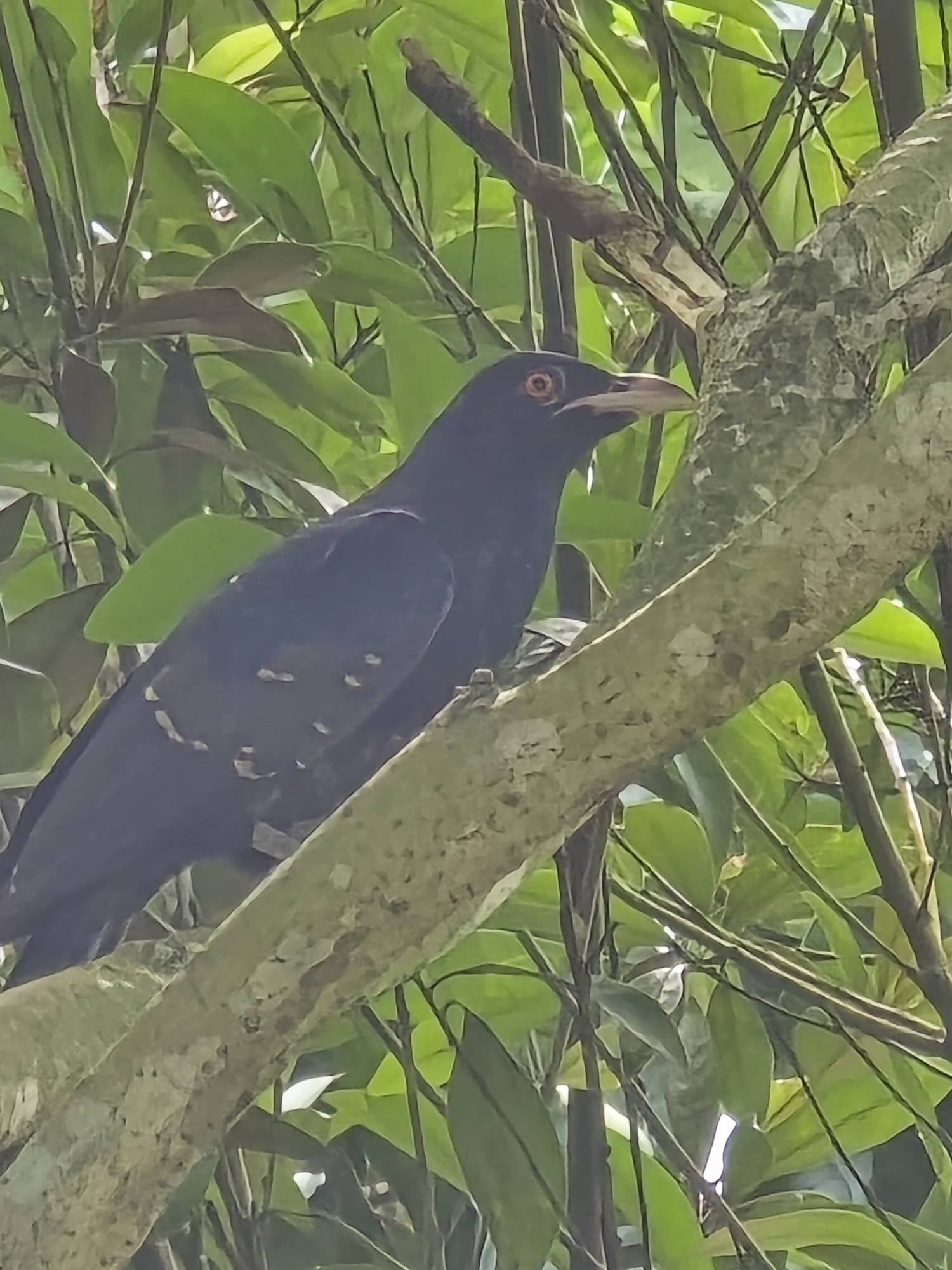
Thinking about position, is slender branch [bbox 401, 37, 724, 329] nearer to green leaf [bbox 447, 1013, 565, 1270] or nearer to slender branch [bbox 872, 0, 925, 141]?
slender branch [bbox 872, 0, 925, 141]

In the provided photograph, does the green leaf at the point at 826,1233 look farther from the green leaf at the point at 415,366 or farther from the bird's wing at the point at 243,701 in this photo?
the green leaf at the point at 415,366

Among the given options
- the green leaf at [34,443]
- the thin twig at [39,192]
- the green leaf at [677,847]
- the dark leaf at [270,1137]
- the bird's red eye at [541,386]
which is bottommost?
the dark leaf at [270,1137]

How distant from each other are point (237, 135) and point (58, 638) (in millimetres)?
469

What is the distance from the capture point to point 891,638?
1331mm

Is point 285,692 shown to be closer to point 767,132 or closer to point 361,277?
point 361,277

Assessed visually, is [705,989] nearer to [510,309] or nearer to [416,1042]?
[416,1042]

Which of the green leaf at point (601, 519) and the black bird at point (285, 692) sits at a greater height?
the green leaf at point (601, 519)

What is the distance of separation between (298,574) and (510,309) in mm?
357

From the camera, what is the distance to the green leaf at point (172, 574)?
1299 mm

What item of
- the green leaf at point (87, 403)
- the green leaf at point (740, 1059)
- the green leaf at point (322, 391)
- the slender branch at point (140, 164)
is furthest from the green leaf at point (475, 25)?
the green leaf at point (740, 1059)

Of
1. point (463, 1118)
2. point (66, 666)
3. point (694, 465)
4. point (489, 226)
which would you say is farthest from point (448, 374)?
point (463, 1118)

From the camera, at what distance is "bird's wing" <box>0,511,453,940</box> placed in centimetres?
174

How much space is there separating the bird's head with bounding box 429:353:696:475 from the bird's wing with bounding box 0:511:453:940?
166mm

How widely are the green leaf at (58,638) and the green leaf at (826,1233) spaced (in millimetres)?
764
